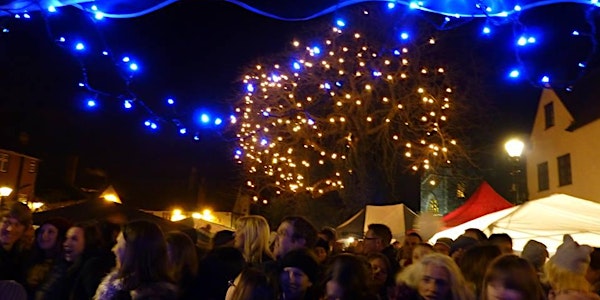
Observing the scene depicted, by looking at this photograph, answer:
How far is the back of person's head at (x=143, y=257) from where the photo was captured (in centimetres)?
346

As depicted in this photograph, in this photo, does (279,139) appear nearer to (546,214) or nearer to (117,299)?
(546,214)

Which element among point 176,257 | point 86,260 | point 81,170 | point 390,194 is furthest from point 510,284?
point 81,170

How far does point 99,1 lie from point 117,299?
305 cm

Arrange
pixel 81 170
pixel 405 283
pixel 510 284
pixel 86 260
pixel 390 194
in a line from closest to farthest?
1. pixel 510 284
2. pixel 405 283
3. pixel 86 260
4. pixel 390 194
5. pixel 81 170

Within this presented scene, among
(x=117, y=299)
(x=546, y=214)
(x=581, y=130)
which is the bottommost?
(x=117, y=299)

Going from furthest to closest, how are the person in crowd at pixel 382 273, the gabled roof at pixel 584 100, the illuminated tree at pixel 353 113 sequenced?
1. the gabled roof at pixel 584 100
2. the illuminated tree at pixel 353 113
3. the person in crowd at pixel 382 273

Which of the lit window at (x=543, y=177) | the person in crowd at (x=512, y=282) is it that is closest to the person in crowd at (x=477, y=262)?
the person in crowd at (x=512, y=282)

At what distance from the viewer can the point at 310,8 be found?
16.8 ft

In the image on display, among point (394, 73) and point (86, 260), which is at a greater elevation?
point (394, 73)

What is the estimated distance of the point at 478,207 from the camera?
43.4 ft

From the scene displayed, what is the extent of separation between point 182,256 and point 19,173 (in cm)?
4174

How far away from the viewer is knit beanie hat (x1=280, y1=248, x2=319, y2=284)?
389 centimetres

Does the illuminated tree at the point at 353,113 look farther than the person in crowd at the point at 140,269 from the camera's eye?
Yes

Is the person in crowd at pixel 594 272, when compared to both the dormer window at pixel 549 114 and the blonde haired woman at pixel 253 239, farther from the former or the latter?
the dormer window at pixel 549 114
